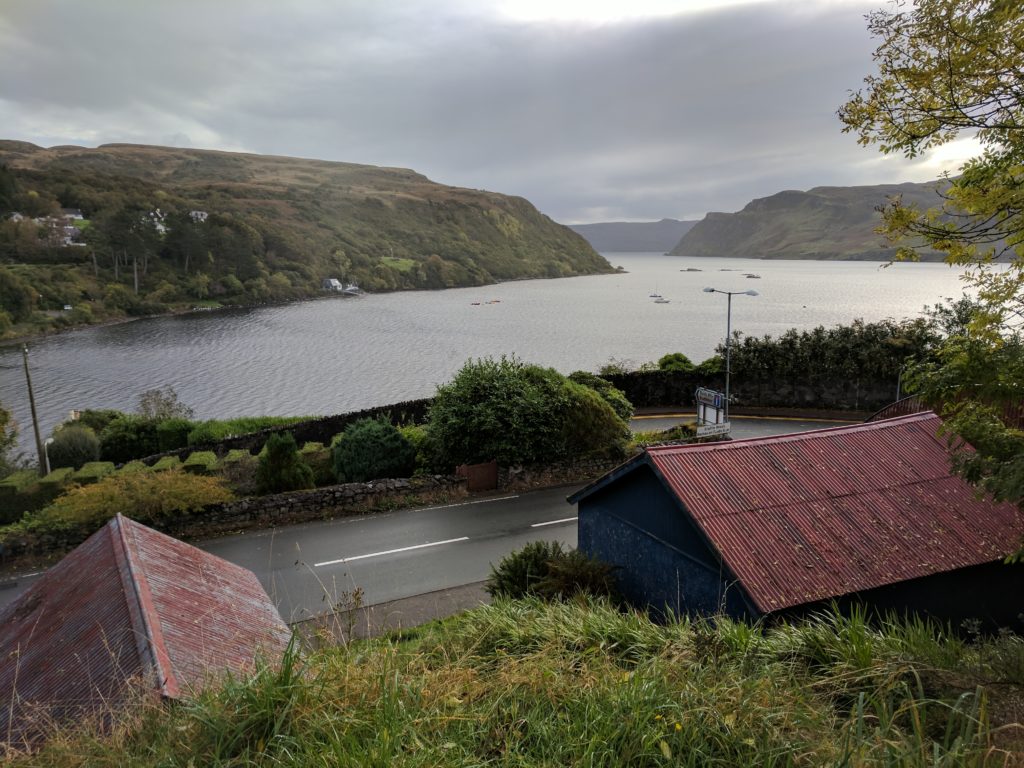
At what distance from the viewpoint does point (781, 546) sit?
10227 mm

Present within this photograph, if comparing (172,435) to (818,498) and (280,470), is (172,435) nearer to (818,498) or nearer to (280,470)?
(280,470)

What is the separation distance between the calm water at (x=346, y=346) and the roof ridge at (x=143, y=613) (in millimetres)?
44309

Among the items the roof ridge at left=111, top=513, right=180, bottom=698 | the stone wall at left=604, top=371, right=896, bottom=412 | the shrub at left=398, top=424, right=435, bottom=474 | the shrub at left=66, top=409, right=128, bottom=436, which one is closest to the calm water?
the shrub at left=66, top=409, right=128, bottom=436

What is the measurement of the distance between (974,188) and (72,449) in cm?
A: 3947

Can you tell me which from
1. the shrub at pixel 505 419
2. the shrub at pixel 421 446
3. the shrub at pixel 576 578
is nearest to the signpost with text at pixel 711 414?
the shrub at pixel 505 419

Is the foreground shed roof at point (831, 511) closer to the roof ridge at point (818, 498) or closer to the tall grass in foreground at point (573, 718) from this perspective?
the roof ridge at point (818, 498)

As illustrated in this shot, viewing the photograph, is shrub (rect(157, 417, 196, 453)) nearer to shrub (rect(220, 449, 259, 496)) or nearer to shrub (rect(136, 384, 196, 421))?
shrub (rect(136, 384, 196, 421))

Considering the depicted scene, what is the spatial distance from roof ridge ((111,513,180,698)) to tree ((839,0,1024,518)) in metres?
8.66

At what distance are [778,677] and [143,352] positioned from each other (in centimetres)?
8747

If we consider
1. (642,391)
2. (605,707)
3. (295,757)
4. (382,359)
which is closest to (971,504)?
(605,707)

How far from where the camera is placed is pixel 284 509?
21984 mm

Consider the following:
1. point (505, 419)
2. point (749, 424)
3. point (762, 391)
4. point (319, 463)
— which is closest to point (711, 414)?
point (749, 424)

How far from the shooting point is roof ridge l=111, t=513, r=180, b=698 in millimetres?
6316

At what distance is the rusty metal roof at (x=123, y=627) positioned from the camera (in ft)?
21.0
